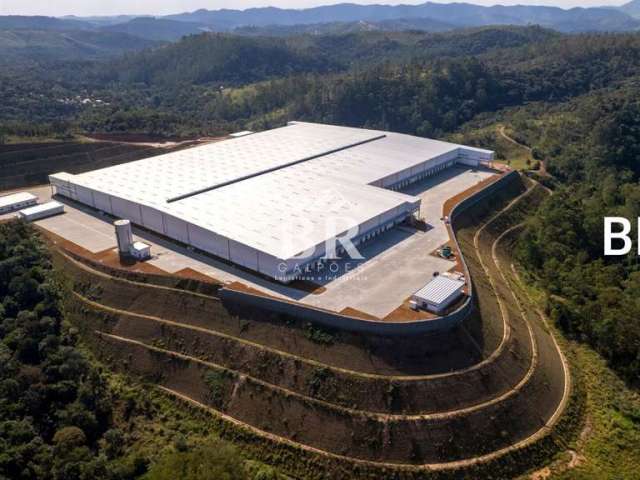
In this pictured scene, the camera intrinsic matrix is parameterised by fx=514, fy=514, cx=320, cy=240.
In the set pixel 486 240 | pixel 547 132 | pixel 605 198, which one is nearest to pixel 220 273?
pixel 486 240

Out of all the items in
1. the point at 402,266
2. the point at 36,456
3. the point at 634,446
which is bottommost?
the point at 634,446

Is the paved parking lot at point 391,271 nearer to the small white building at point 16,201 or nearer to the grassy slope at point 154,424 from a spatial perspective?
the grassy slope at point 154,424

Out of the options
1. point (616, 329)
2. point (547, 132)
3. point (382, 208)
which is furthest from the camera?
point (547, 132)

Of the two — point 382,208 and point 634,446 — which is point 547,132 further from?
point 634,446

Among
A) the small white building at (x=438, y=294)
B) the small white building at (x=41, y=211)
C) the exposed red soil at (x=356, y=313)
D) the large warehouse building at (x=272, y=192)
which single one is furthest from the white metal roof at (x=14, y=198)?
the small white building at (x=438, y=294)

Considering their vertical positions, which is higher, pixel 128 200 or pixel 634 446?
pixel 128 200

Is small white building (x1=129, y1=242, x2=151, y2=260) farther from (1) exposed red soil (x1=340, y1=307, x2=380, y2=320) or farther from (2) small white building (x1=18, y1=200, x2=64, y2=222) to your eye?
(1) exposed red soil (x1=340, y1=307, x2=380, y2=320)

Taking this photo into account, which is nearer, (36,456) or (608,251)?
(36,456)

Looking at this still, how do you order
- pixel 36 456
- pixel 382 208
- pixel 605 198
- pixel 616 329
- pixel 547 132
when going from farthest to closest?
pixel 547 132, pixel 605 198, pixel 382 208, pixel 616 329, pixel 36 456
